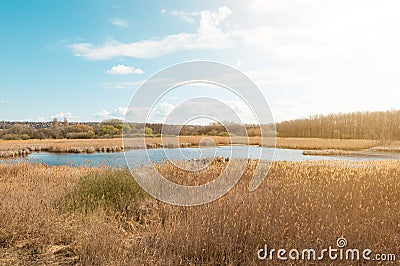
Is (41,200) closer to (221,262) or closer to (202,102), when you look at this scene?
(202,102)

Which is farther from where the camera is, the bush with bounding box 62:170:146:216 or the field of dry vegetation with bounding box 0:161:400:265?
the bush with bounding box 62:170:146:216

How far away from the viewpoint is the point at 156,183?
20.9ft

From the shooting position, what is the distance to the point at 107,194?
18.0 ft

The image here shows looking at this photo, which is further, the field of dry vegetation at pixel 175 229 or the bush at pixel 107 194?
the bush at pixel 107 194

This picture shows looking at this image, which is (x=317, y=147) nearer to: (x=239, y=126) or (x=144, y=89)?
(x=239, y=126)

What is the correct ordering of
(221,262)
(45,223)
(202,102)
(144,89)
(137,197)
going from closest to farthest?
(221,262)
(45,223)
(144,89)
(202,102)
(137,197)

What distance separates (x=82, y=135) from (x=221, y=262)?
34.8 m

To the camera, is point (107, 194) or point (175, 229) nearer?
point (175, 229)

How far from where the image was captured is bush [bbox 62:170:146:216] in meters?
5.16

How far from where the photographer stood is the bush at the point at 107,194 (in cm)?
516

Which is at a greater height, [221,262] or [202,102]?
[202,102]

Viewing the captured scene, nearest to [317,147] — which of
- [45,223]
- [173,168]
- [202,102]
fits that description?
[173,168]

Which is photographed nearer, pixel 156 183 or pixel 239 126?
pixel 239 126

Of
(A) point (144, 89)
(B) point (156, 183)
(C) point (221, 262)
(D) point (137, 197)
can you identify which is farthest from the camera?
(B) point (156, 183)
